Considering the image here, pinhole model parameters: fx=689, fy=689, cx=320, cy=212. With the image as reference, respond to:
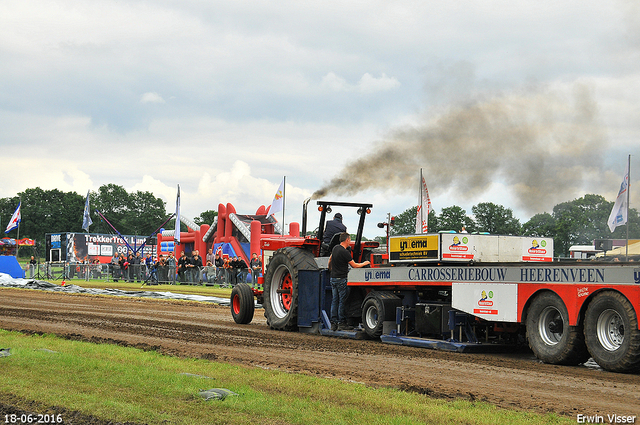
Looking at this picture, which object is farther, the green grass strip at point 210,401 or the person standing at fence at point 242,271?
the person standing at fence at point 242,271

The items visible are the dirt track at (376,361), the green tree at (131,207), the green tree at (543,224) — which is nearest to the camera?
the dirt track at (376,361)

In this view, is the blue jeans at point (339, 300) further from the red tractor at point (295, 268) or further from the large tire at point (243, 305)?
the large tire at point (243, 305)

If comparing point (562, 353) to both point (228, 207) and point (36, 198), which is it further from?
point (36, 198)

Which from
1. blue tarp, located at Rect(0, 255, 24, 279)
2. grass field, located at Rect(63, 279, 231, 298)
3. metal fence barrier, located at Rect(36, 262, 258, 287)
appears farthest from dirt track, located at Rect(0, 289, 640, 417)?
blue tarp, located at Rect(0, 255, 24, 279)

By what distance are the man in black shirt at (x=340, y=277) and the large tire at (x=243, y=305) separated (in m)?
2.71

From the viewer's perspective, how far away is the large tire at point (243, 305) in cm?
1561

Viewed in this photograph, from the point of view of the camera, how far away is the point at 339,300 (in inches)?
530

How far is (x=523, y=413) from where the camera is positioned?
20.3 ft

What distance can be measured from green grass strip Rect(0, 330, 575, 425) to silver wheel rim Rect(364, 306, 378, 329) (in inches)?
171

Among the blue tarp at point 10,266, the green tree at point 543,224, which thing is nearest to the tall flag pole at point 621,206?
the green tree at point 543,224

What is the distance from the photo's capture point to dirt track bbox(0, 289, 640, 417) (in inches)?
277

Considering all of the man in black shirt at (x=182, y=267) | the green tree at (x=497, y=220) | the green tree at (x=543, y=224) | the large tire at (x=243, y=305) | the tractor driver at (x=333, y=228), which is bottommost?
the large tire at (x=243, y=305)

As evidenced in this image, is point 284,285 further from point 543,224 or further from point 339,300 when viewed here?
point 543,224

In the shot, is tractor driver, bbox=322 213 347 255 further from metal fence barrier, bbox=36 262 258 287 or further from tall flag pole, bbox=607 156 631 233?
tall flag pole, bbox=607 156 631 233
